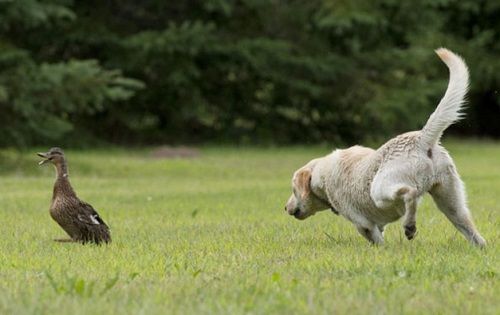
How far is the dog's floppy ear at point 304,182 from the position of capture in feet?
35.8

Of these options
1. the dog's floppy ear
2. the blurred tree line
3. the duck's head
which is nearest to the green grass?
the dog's floppy ear

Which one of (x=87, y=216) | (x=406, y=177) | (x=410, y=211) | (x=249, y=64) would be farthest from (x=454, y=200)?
(x=249, y=64)

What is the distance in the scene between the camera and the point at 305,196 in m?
10.9

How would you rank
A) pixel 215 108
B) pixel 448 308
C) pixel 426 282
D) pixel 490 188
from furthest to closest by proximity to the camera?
pixel 215 108 → pixel 490 188 → pixel 426 282 → pixel 448 308

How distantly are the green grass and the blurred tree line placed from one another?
12035 millimetres

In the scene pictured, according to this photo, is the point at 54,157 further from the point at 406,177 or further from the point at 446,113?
the point at 446,113

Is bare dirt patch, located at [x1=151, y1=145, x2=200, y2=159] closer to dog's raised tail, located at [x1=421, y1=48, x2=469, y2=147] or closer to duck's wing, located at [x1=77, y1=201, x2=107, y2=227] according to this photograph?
duck's wing, located at [x1=77, y1=201, x2=107, y2=227]

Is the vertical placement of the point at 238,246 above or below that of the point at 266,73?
above

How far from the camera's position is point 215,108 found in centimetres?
3269

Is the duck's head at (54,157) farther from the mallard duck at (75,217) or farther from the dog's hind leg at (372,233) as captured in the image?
the dog's hind leg at (372,233)

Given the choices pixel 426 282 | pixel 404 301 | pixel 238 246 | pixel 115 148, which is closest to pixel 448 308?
pixel 404 301

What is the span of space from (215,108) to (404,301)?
85.7 ft

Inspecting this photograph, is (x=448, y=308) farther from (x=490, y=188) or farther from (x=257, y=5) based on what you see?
(x=257, y=5)

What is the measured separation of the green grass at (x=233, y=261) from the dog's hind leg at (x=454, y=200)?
0.14m
